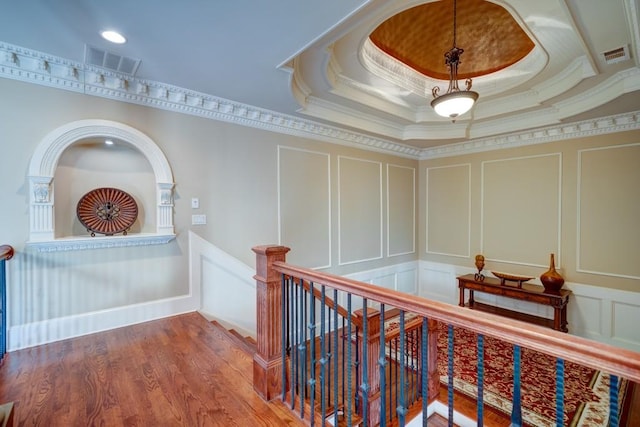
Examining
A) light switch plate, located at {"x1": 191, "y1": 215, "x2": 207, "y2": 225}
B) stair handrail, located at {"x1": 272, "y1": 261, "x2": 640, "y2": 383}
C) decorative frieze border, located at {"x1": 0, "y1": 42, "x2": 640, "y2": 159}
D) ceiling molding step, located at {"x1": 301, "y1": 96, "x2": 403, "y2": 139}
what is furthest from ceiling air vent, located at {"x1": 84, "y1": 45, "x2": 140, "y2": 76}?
stair handrail, located at {"x1": 272, "y1": 261, "x2": 640, "y2": 383}

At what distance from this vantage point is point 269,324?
1.86m

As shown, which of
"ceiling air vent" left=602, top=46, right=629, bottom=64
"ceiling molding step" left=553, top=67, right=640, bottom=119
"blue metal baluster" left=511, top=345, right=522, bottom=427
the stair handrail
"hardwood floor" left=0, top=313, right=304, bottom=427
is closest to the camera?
the stair handrail

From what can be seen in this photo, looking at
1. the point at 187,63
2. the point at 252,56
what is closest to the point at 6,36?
the point at 187,63

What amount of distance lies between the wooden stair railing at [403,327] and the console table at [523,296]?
2.86 m

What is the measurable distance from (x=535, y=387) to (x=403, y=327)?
2847 millimetres

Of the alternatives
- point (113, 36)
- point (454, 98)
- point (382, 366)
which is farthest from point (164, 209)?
point (454, 98)

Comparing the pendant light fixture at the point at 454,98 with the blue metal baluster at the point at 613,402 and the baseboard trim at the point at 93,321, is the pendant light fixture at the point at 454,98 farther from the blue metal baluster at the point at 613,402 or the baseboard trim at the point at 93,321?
the baseboard trim at the point at 93,321

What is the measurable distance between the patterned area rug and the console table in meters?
0.71

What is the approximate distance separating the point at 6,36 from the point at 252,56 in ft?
5.71

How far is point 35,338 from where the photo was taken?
7.93ft

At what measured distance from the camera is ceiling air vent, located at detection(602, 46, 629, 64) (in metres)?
2.48

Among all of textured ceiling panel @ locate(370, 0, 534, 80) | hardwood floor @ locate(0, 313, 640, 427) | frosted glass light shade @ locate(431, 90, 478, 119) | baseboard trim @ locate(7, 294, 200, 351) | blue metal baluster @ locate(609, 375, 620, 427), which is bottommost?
hardwood floor @ locate(0, 313, 640, 427)

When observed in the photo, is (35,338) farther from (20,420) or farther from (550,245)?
(550,245)

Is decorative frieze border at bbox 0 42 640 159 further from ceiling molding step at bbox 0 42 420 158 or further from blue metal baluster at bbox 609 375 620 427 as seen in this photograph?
blue metal baluster at bbox 609 375 620 427
